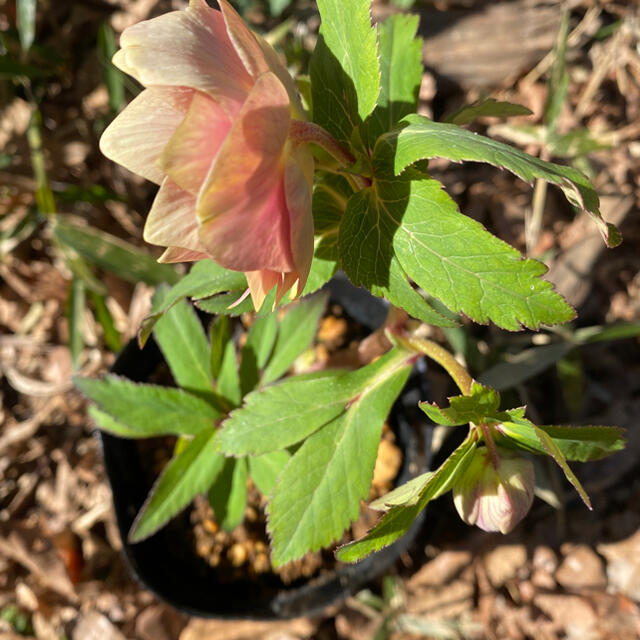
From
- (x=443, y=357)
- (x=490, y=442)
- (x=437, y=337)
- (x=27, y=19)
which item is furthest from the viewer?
(x=27, y=19)

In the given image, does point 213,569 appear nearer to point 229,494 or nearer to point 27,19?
point 229,494

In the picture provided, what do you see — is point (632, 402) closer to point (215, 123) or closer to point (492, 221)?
point (492, 221)

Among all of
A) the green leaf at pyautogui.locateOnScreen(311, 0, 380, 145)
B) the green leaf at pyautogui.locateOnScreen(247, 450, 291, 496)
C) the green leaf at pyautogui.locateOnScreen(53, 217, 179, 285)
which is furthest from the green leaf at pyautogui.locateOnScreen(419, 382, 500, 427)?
the green leaf at pyautogui.locateOnScreen(53, 217, 179, 285)

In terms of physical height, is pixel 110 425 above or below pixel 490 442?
below

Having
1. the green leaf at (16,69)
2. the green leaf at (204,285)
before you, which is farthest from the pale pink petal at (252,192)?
the green leaf at (16,69)

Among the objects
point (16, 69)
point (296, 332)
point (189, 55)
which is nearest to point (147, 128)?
point (189, 55)

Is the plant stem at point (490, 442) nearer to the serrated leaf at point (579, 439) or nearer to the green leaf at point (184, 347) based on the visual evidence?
the serrated leaf at point (579, 439)
